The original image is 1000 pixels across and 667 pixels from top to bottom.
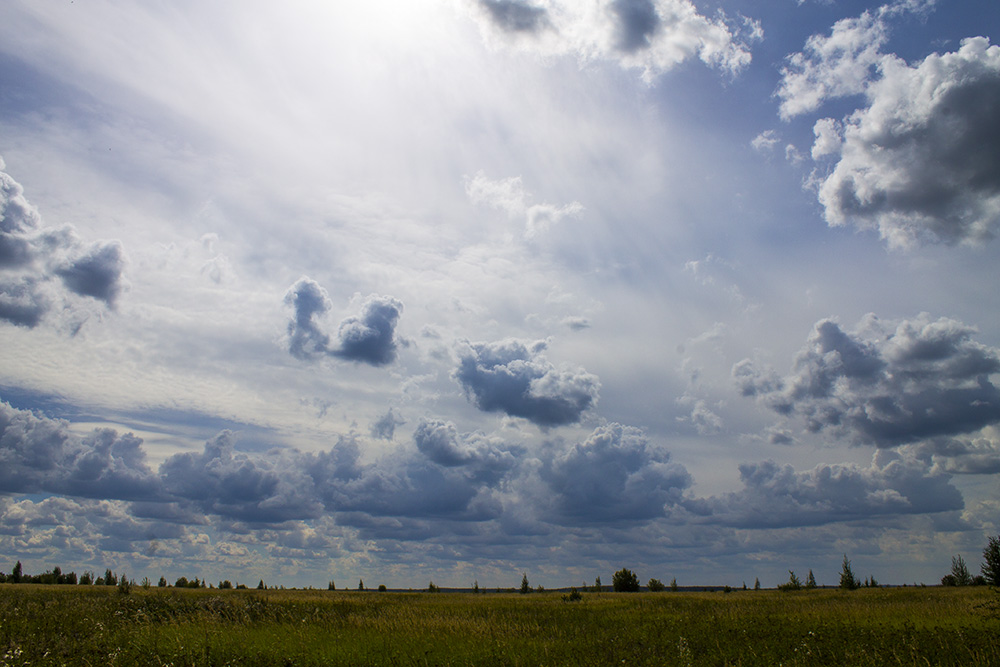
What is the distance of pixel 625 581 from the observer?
7169 cm

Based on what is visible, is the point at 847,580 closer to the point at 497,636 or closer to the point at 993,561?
the point at 993,561

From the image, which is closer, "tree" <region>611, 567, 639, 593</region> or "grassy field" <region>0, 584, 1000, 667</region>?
"grassy field" <region>0, 584, 1000, 667</region>

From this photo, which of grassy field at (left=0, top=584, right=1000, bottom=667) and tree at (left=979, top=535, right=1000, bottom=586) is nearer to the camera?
grassy field at (left=0, top=584, right=1000, bottom=667)

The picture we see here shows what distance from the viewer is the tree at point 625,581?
7156 cm

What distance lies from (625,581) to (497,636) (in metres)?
55.5

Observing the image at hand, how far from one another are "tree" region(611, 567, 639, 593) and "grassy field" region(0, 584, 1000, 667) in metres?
42.2

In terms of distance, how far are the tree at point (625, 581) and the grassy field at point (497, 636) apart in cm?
4222

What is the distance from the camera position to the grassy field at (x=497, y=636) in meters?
17.6

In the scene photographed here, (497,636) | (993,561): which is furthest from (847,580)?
(497,636)

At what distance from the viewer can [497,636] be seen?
2228 centimetres

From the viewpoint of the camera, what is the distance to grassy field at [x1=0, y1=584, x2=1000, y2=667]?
1761cm

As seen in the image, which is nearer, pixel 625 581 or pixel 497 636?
pixel 497 636

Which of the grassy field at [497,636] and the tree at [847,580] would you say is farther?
the tree at [847,580]

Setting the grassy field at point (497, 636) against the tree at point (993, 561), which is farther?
the tree at point (993, 561)
